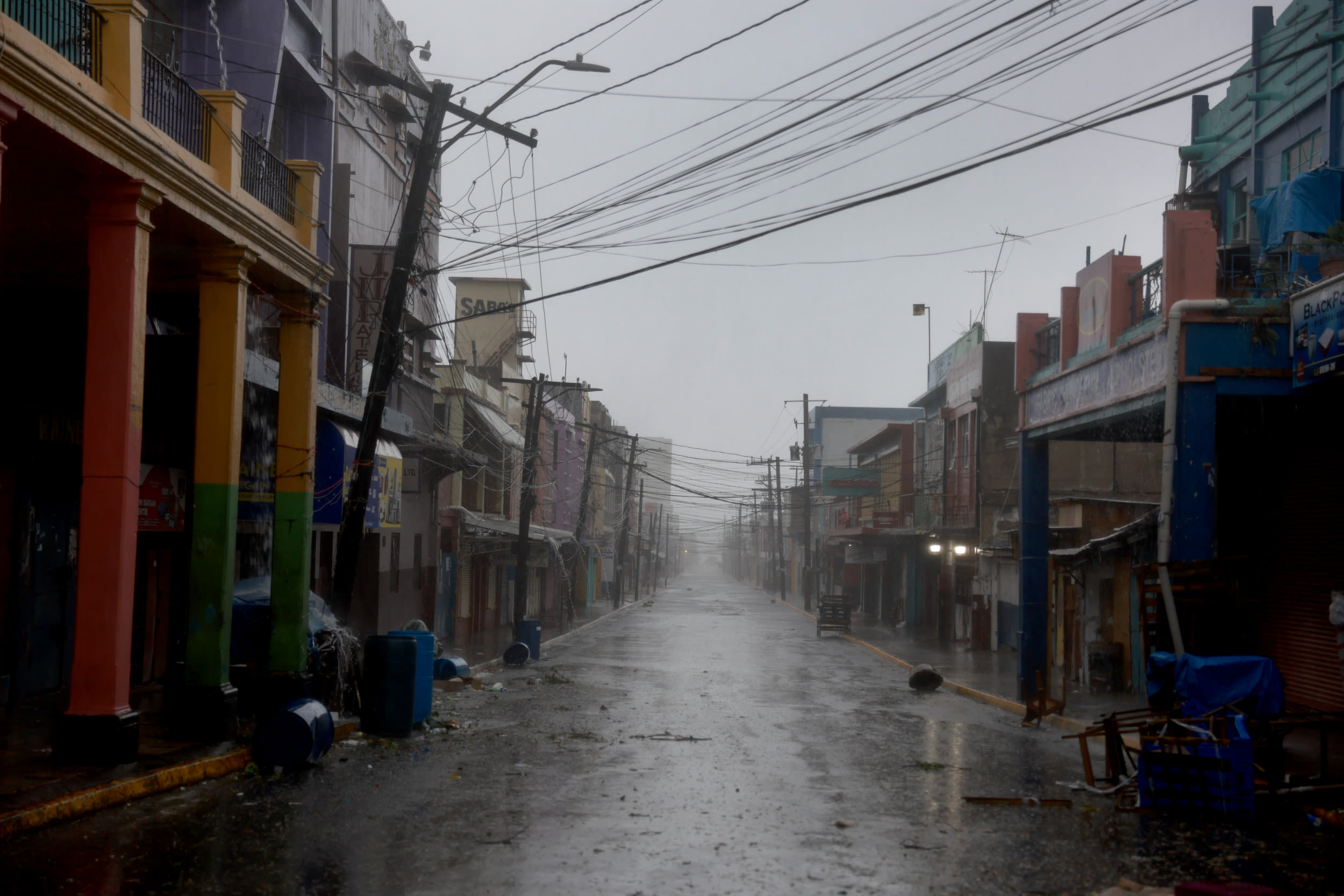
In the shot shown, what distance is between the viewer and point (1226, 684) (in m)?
10.9

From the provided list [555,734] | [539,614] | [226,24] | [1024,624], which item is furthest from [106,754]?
[539,614]

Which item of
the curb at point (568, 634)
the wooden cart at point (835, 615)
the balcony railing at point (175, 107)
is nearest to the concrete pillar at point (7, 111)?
the balcony railing at point (175, 107)

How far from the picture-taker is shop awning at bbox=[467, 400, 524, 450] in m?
37.8

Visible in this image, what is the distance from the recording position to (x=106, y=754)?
10000 millimetres

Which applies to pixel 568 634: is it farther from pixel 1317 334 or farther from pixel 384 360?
pixel 1317 334

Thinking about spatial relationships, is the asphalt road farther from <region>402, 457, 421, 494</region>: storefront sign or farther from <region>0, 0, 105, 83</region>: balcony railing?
<region>402, 457, 421, 494</region>: storefront sign

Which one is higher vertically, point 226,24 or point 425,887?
point 226,24

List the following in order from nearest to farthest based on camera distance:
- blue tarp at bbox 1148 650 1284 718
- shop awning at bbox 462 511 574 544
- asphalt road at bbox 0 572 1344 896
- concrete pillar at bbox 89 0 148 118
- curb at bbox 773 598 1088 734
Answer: asphalt road at bbox 0 572 1344 896 → concrete pillar at bbox 89 0 148 118 → blue tarp at bbox 1148 650 1284 718 → curb at bbox 773 598 1088 734 → shop awning at bbox 462 511 574 544

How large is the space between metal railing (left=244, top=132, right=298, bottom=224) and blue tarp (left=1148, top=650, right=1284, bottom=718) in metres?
11.9

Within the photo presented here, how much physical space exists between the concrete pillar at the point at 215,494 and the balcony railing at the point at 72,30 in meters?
2.64

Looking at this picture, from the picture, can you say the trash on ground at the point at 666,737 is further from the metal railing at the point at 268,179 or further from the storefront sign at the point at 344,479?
the metal railing at the point at 268,179

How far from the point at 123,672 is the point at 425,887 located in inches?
193

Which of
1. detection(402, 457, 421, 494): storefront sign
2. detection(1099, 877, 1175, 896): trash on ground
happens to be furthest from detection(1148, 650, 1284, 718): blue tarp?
detection(402, 457, 421, 494): storefront sign

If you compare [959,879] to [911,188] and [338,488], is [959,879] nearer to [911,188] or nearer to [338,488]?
[911,188]
